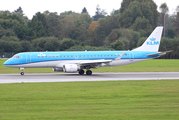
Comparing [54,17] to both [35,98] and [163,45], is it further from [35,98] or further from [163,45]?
[35,98]

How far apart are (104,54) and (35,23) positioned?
256 ft

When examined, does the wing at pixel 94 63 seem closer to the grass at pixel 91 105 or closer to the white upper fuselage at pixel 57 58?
the white upper fuselage at pixel 57 58

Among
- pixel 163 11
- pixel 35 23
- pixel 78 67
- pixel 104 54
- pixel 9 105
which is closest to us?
pixel 9 105

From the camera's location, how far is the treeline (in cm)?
8631

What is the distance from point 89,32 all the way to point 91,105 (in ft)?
371

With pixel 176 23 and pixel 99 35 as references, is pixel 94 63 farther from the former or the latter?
pixel 176 23

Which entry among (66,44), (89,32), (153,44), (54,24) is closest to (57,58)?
(153,44)

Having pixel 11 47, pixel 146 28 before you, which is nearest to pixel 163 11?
pixel 146 28

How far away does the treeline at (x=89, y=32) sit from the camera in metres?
86.3

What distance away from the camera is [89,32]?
126 m

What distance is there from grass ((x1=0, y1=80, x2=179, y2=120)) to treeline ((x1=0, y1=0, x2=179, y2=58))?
204 ft

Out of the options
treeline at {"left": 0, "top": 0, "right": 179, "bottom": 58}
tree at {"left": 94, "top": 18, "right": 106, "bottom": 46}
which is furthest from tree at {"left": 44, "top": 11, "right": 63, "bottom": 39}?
tree at {"left": 94, "top": 18, "right": 106, "bottom": 46}

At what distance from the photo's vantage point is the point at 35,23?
108750 mm

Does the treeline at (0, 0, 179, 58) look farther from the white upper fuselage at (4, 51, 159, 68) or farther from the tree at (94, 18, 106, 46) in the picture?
the white upper fuselage at (4, 51, 159, 68)
